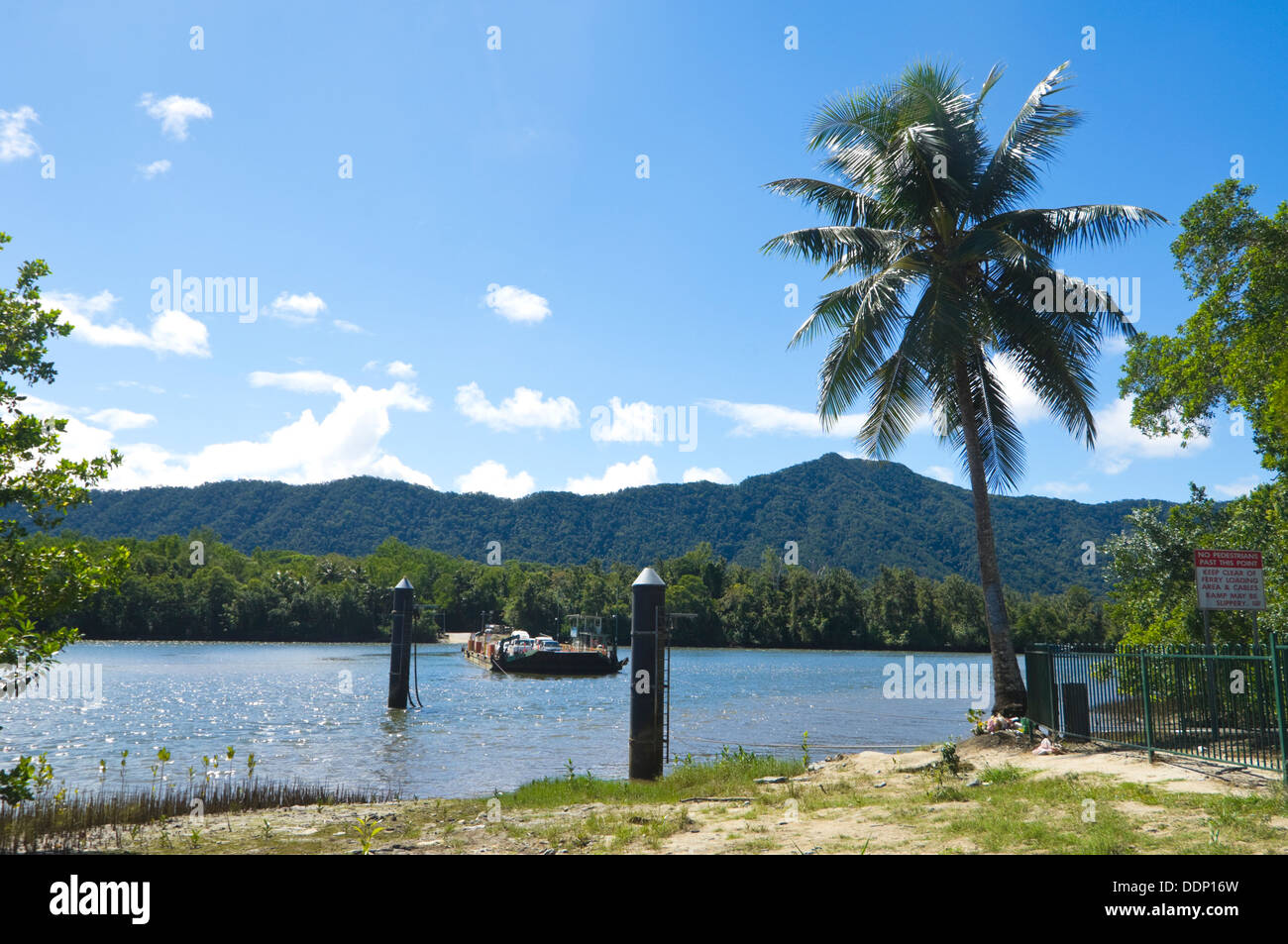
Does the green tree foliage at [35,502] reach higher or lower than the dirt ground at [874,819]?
higher

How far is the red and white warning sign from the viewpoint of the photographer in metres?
13.8

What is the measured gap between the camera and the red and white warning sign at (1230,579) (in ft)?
45.2

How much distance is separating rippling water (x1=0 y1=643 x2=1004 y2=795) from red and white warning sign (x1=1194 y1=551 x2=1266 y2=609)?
12.9 metres

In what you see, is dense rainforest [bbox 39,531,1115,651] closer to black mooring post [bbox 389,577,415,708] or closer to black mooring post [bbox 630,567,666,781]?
black mooring post [bbox 389,577,415,708]

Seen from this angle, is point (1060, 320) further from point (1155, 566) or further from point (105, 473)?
point (105, 473)

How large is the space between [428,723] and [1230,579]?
27945 millimetres

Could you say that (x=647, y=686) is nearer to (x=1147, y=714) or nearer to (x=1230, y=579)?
(x=1147, y=714)

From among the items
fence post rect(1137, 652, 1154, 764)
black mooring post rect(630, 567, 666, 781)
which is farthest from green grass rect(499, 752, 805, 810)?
fence post rect(1137, 652, 1154, 764)

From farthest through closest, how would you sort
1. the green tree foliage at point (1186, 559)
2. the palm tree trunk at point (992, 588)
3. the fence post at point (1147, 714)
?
the green tree foliage at point (1186, 559) < the palm tree trunk at point (992, 588) < the fence post at point (1147, 714)

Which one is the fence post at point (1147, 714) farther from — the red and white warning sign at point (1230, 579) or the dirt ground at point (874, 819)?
the red and white warning sign at point (1230, 579)

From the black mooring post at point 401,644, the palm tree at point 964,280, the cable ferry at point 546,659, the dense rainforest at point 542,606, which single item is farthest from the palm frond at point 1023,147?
the dense rainforest at point 542,606

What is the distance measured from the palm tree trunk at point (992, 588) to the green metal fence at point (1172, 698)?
0.47 m

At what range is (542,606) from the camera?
124 meters
